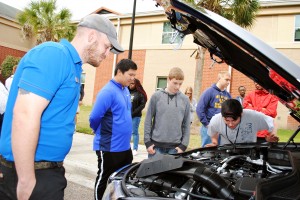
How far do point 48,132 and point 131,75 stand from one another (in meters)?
1.78

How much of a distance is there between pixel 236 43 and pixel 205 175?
0.84m

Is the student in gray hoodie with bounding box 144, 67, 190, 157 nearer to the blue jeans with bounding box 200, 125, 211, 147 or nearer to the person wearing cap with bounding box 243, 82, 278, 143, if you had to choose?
the blue jeans with bounding box 200, 125, 211, 147

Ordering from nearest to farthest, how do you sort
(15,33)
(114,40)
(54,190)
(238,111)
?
(54,190), (114,40), (238,111), (15,33)

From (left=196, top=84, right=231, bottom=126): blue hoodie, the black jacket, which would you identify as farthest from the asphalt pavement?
(left=196, top=84, right=231, bottom=126): blue hoodie

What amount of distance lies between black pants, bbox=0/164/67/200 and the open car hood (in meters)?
1.20

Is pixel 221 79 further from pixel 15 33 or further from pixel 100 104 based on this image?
pixel 15 33

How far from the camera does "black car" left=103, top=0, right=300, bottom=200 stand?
5.46 feet

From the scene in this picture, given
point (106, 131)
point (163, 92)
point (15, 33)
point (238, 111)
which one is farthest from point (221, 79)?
point (15, 33)

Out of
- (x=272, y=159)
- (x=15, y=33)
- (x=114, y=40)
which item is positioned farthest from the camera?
(x=15, y=33)

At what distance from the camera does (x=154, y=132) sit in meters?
3.95

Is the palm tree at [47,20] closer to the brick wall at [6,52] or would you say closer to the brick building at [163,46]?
the brick building at [163,46]

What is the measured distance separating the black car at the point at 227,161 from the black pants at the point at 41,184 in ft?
1.10

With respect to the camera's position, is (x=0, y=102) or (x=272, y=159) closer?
(x=272, y=159)

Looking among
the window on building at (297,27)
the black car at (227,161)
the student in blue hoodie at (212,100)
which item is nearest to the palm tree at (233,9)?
the window on building at (297,27)
